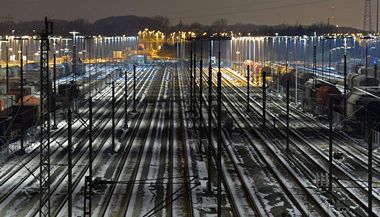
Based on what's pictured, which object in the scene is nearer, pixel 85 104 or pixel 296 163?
pixel 296 163

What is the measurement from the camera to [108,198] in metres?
21.3

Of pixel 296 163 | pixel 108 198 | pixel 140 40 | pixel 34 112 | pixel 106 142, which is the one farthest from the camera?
pixel 140 40

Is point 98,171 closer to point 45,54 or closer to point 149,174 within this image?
point 149,174

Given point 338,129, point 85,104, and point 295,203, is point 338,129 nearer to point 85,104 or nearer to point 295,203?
point 295,203

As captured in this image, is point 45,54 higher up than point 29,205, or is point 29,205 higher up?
point 45,54

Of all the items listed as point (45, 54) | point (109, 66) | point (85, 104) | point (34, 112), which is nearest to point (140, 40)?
point (109, 66)

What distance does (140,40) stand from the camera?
145000mm

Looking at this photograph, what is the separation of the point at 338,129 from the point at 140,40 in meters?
111

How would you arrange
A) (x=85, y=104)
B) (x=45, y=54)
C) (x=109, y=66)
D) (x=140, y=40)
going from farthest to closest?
(x=140, y=40) → (x=109, y=66) → (x=85, y=104) → (x=45, y=54)

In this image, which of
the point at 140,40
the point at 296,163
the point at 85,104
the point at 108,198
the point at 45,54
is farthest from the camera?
the point at 140,40

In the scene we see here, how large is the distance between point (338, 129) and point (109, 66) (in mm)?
67812

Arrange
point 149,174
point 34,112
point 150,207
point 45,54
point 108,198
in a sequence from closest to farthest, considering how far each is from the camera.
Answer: point 45,54, point 150,207, point 108,198, point 149,174, point 34,112

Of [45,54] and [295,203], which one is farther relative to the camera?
[295,203]

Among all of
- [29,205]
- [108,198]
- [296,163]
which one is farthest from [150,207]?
[296,163]
